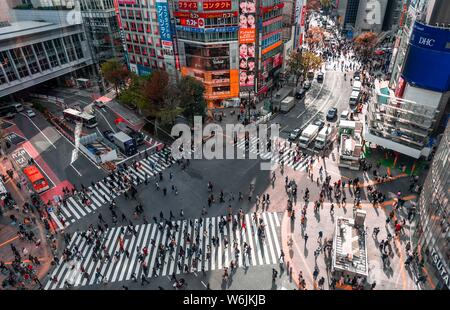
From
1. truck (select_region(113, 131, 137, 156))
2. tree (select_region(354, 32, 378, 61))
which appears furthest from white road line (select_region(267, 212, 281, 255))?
tree (select_region(354, 32, 378, 61))

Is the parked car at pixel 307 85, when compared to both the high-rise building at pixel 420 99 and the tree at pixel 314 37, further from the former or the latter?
the tree at pixel 314 37

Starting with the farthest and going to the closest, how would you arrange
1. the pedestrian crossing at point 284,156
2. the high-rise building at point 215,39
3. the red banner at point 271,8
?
the red banner at point 271,8 → the high-rise building at point 215,39 → the pedestrian crossing at point 284,156

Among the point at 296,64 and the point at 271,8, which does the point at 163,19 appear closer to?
the point at 271,8

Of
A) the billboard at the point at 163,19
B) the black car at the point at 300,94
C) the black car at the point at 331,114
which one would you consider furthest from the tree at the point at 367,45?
the billboard at the point at 163,19

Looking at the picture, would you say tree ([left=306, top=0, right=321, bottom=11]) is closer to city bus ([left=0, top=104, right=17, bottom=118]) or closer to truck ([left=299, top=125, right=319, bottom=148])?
truck ([left=299, top=125, right=319, bottom=148])

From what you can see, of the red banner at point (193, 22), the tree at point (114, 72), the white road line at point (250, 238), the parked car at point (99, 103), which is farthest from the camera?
the parked car at point (99, 103)

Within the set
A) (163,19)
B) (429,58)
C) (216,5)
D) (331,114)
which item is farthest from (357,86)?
(163,19)
